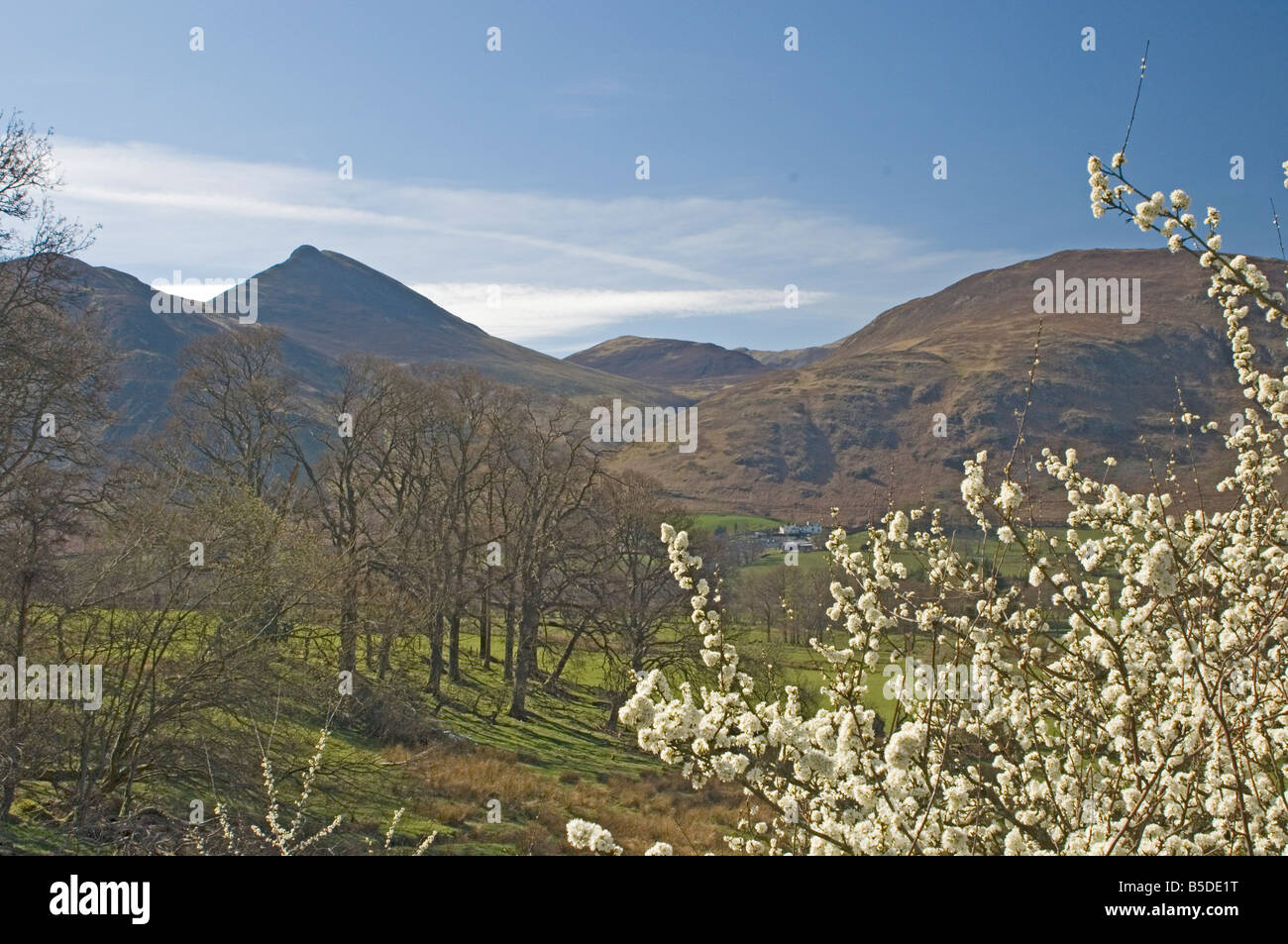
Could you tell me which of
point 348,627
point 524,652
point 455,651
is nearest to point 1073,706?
point 348,627

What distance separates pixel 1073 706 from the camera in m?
5.29

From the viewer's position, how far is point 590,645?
3259 cm

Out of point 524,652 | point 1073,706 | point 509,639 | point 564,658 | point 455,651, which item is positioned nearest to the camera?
point 1073,706

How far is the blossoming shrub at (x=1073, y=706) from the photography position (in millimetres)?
3879

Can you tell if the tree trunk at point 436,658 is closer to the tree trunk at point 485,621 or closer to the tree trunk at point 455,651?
the tree trunk at point 455,651

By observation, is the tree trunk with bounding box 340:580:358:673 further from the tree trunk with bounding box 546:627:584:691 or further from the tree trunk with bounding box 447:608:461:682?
the tree trunk with bounding box 546:627:584:691

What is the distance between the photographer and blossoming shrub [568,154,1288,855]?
3.88m

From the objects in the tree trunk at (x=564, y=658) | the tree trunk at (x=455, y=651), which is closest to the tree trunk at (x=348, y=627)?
the tree trunk at (x=455, y=651)

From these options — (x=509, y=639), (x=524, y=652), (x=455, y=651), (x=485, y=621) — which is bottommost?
(x=455, y=651)

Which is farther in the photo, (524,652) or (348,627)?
(524,652)

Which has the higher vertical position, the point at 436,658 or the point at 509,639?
the point at 436,658

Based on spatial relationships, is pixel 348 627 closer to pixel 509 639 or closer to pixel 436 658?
pixel 436 658
